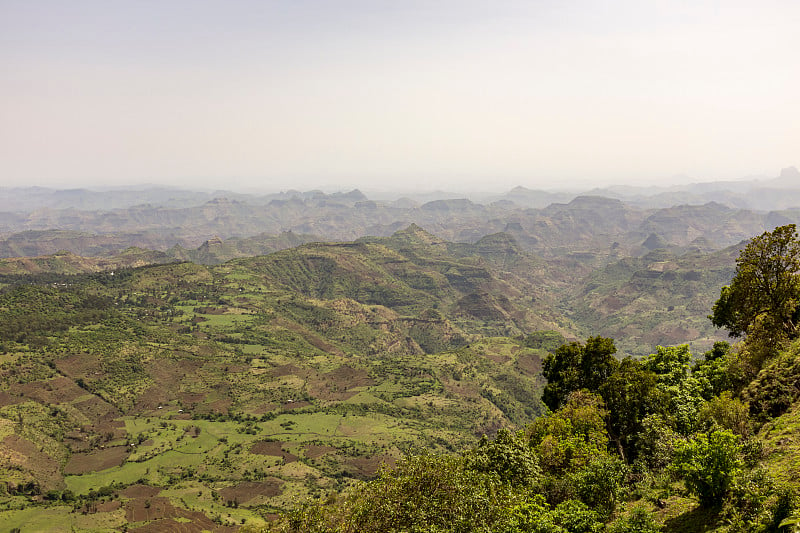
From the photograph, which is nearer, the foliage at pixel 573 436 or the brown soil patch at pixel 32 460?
the foliage at pixel 573 436

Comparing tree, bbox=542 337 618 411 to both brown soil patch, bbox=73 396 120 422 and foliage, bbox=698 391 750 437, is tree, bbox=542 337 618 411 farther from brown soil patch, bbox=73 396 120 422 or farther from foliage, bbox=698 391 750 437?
brown soil patch, bbox=73 396 120 422

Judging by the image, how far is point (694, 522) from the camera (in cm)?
2330

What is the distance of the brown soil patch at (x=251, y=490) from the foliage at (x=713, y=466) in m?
178

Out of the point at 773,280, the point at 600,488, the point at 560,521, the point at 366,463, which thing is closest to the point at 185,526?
the point at 366,463

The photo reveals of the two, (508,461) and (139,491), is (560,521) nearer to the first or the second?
(508,461)

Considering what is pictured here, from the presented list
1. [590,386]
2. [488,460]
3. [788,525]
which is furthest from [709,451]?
[590,386]

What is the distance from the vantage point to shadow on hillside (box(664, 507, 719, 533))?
22087 millimetres

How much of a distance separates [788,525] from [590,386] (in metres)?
38.7

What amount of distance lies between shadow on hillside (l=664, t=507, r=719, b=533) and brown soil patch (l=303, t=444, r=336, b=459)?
19217 cm

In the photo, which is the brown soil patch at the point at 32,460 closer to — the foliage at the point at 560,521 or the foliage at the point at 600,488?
the foliage at the point at 560,521

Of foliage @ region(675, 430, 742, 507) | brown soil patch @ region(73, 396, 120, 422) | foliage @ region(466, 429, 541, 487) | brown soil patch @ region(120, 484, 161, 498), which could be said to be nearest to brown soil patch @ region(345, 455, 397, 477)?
brown soil patch @ region(120, 484, 161, 498)

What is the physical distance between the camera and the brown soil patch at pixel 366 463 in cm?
17900

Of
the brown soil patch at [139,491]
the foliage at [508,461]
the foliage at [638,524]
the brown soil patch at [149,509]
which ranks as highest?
the foliage at [638,524]

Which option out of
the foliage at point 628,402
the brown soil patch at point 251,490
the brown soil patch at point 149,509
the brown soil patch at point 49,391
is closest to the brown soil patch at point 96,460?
the brown soil patch at point 49,391
